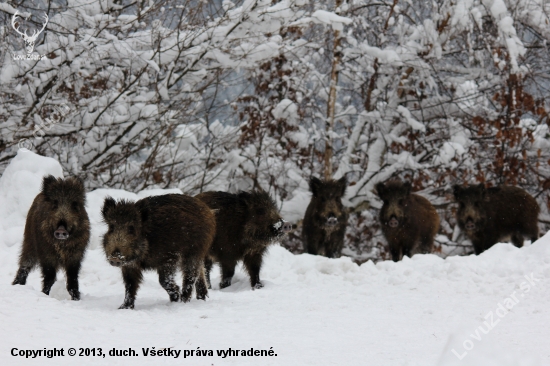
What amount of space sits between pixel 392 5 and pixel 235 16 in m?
4.78

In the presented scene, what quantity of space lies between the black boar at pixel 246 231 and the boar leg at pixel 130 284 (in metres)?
1.82

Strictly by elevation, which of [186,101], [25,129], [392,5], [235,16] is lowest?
[25,129]

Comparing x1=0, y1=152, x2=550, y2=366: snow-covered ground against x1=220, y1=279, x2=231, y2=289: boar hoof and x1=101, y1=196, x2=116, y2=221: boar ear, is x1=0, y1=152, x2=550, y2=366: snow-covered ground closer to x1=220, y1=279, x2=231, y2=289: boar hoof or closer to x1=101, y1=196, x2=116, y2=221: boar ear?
x1=220, y1=279, x2=231, y2=289: boar hoof

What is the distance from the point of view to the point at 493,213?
1053cm

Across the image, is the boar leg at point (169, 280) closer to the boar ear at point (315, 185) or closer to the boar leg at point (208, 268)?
the boar leg at point (208, 268)

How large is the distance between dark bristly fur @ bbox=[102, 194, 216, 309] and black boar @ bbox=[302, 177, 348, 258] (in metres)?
3.55

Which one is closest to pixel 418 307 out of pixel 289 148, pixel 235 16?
pixel 235 16

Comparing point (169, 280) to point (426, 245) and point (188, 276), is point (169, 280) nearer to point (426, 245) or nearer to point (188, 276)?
point (188, 276)

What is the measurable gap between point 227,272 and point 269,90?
343 inches

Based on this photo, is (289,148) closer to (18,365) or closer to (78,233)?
(78,233)

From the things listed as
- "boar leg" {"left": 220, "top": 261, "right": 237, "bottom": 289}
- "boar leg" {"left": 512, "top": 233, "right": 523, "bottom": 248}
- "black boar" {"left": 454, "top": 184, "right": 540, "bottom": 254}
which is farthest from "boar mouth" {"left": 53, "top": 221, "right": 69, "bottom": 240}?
"boar leg" {"left": 512, "top": 233, "right": 523, "bottom": 248}

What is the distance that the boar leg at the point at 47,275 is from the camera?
6.18 meters

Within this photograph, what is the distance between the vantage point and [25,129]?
30.7ft

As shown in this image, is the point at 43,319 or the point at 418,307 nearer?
the point at 43,319
